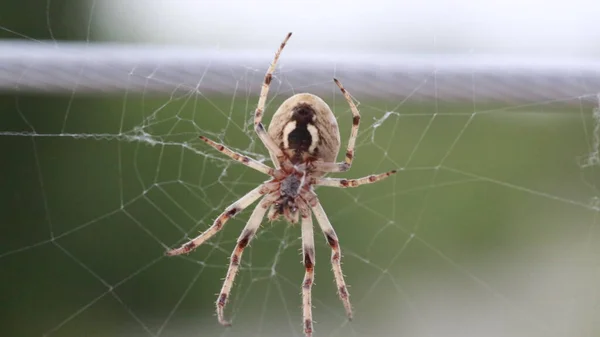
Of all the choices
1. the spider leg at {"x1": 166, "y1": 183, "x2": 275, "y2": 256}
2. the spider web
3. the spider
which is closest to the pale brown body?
the spider

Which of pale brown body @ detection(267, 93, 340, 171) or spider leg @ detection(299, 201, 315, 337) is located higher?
pale brown body @ detection(267, 93, 340, 171)

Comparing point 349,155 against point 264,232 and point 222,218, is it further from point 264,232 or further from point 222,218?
point 264,232

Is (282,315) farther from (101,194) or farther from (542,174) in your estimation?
(542,174)

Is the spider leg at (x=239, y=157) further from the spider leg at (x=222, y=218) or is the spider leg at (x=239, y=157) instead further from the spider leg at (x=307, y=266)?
the spider leg at (x=307, y=266)

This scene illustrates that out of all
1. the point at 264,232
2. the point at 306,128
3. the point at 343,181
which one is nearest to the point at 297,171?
the point at 343,181

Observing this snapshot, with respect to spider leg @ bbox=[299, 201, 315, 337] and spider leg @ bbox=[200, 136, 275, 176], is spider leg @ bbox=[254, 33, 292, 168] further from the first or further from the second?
spider leg @ bbox=[299, 201, 315, 337]

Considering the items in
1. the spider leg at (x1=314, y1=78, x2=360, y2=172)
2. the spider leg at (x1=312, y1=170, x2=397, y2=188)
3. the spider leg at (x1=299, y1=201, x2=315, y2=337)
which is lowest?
the spider leg at (x1=299, y1=201, x2=315, y2=337)
